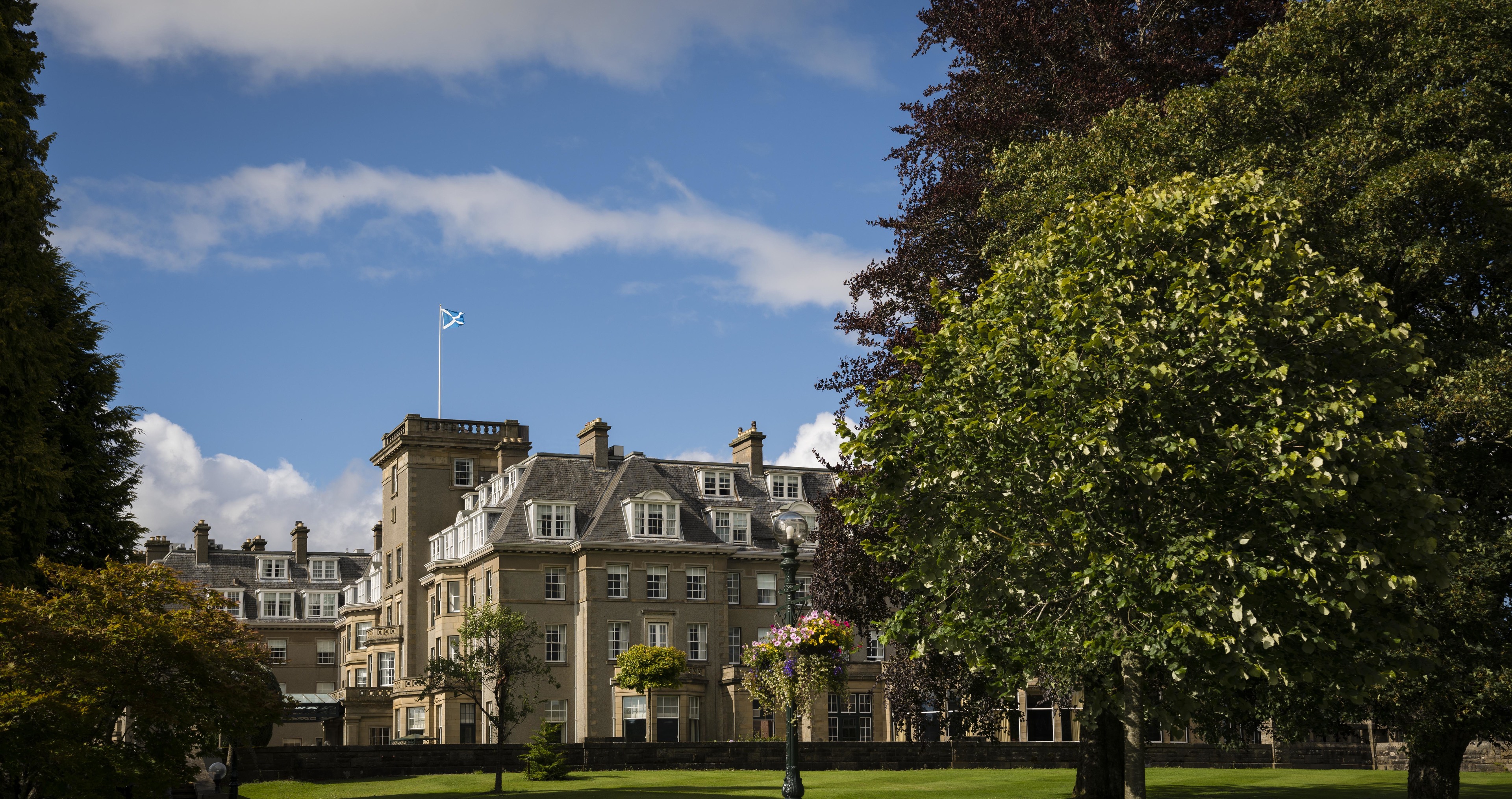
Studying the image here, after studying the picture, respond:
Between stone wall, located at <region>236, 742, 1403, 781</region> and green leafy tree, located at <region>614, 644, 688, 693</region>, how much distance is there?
13.9m

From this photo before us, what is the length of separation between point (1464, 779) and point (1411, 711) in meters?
24.0

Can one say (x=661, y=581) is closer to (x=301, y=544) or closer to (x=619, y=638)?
(x=619, y=638)

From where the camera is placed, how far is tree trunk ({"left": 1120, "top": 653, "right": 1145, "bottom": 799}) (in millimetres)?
20688

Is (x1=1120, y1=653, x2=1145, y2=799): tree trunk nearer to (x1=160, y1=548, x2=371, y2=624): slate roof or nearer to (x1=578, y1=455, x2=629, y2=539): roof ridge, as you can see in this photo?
(x1=578, y1=455, x2=629, y2=539): roof ridge

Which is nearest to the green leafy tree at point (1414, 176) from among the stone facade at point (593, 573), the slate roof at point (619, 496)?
the stone facade at point (593, 573)

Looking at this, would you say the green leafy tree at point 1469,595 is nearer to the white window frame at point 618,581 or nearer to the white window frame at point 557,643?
the white window frame at point 618,581

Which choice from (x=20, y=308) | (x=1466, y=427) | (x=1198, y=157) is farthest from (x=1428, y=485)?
(x=20, y=308)

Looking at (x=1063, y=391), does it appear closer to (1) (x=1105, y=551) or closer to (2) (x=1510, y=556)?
(1) (x=1105, y=551)

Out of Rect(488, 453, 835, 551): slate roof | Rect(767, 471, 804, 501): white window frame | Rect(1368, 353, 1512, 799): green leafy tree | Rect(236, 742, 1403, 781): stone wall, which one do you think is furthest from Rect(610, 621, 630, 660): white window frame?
Rect(1368, 353, 1512, 799): green leafy tree

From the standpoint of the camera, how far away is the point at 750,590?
2726 inches

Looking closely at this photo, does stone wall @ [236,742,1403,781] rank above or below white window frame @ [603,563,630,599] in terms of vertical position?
below

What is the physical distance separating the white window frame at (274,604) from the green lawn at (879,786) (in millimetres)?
60790

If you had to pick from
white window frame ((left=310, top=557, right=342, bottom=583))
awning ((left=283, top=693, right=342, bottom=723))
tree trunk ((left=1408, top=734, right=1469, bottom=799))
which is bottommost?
awning ((left=283, top=693, right=342, bottom=723))

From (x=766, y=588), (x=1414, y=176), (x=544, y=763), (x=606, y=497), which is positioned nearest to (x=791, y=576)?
(x=1414, y=176)
